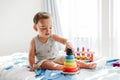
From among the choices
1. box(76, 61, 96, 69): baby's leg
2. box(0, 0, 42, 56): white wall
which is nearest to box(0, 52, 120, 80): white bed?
box(76, 61, 96, 69): baby's leg

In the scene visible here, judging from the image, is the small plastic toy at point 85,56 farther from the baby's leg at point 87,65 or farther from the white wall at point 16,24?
the white wall at point 16,24

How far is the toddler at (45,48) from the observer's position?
1.67 meters

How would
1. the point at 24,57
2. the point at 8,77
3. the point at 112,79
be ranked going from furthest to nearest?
the point at 24,57 → the point at 8,77 → the point at 112,79

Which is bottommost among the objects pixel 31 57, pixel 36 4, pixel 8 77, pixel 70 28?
pixel 8 77

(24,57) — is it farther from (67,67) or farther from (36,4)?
(36,4)

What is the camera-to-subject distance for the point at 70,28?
2990mm

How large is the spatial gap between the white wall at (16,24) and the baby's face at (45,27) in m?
1.11

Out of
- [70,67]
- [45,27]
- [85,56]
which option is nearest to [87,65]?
[70,67]

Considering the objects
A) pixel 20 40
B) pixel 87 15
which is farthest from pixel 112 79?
pixel 20 40

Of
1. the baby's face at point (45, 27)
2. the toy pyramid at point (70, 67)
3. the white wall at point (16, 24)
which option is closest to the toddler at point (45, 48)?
the baby's face at point (45, 27)

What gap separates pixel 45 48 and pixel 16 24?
3.84ft

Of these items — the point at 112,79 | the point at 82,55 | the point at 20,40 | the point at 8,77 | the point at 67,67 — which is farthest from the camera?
the point at 20,40

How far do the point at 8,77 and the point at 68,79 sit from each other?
1.52 ft

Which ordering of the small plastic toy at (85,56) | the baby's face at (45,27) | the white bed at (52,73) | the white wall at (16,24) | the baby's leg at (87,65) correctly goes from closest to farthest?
the white bed at (52,73) < the baby's leg at (87,65) < the baby's face at (45,27) < the small plastic toy at (85,56) < the white wall at (16,24)
